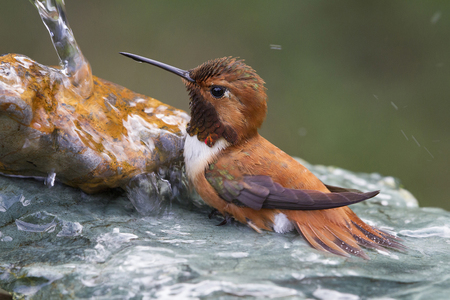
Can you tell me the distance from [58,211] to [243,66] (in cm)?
174

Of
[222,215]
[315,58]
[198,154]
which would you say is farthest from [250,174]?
[315,58]

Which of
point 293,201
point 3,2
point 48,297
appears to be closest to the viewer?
point 48,297

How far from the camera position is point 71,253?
8.87 feet

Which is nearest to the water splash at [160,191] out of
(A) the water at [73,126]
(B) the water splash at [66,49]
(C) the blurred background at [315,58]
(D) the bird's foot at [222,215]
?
(A) the water at [73,126]

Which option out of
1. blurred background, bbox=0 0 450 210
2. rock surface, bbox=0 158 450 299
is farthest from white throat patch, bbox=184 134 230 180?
blurred background, bbox=0 0 450 210

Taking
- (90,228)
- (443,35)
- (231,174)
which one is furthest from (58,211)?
(443,35)

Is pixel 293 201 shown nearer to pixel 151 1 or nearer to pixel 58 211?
pixel 58 211

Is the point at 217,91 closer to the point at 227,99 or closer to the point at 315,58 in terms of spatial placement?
the point at 227,99

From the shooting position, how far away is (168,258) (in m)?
2.59

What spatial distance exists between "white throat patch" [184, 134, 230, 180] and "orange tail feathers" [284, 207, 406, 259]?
717mm

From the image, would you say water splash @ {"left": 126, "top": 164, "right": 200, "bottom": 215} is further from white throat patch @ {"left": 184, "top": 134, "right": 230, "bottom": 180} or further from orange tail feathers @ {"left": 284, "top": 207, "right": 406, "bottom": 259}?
orange tail feathers @ {"left": 284, "top": 207, "right": 406, "bottom": 259}

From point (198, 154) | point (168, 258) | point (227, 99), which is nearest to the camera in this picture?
point (168, 258)

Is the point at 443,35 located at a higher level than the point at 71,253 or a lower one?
higher

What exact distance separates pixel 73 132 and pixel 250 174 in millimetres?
1313
